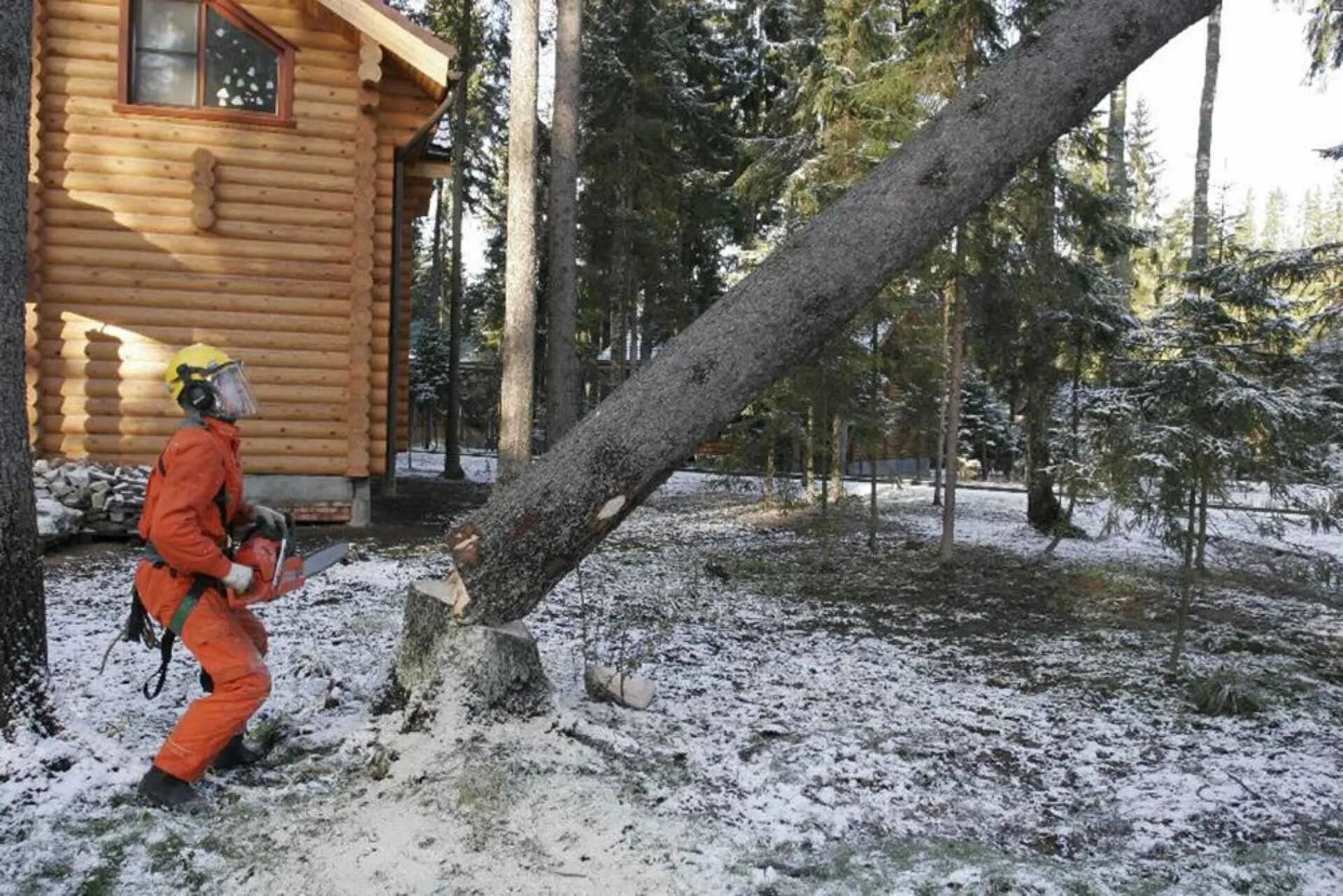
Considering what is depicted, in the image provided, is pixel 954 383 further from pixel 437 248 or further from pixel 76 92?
pixel 437 248

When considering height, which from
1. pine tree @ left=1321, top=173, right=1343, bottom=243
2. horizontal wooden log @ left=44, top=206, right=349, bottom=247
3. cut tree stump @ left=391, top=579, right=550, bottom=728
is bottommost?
cut tree stump @ left=391, top=579, right=550, bottom=728

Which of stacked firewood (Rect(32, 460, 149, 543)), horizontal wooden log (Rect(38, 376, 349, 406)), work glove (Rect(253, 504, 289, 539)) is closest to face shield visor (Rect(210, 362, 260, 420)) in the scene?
work glove (Rect(253, 504, 289, 539))

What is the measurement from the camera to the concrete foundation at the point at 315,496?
442 inches

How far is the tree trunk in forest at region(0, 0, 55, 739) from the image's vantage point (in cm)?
396

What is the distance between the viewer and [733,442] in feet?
48.1

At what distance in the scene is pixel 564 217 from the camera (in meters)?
15.3

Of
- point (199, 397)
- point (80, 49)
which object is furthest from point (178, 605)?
point (80, 49)

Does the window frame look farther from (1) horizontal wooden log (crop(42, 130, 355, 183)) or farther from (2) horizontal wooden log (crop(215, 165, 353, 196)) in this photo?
(2) horizontal wooden log (crop(215, 165, 353, 196))

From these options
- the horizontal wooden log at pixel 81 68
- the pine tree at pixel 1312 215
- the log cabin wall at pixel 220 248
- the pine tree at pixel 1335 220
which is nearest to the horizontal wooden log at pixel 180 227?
the log cabin wall at pixel 220 248

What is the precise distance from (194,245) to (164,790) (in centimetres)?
886

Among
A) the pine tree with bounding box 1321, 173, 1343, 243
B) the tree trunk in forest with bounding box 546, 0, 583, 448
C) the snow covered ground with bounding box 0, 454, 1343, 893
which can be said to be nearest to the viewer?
the snow covered ground with bounding box 0, 454, 1343, 893

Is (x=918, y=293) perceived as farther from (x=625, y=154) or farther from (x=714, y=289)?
(x=714, y=289)

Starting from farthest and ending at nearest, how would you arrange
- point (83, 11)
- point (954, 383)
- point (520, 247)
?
point (520, 247), point (954, 383), point (83, 11)

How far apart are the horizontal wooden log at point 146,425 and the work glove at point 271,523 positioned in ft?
24.3
